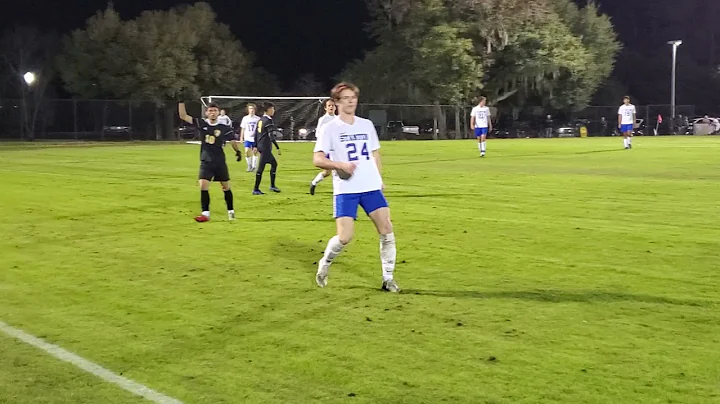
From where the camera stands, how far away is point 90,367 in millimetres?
5570

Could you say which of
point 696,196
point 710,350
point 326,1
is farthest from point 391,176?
point 326,1

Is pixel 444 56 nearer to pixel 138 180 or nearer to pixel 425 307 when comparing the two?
pixel 138 180

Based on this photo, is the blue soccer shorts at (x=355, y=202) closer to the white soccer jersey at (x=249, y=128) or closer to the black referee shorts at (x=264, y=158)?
the black referee shorts at (x=264, y=158)

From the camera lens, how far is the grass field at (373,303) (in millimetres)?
5246

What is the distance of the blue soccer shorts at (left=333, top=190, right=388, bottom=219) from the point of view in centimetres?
758

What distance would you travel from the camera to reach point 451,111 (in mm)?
59312

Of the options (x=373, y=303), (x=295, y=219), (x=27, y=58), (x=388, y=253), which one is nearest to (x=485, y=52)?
(x=27, y=58)

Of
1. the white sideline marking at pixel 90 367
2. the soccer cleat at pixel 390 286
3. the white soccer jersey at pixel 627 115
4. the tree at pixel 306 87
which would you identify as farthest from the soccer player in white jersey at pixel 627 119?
the tree at pixel 306 87

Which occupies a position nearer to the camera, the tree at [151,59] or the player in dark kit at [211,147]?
the player in dark kit at [211,147]

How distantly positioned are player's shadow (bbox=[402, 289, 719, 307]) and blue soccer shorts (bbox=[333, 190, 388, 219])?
907 mm

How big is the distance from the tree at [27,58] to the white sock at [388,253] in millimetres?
61564

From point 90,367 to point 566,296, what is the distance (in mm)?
4301

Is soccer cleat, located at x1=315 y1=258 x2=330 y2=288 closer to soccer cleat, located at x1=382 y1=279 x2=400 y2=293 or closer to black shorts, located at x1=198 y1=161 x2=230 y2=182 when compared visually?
soccer cleat, located at x1=382 y1=279 x2=400 y2=293

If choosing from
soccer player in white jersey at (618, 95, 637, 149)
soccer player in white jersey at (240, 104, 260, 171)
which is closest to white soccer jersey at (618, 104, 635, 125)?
soccer player in white jersey at (618, 95, 637, 149)
